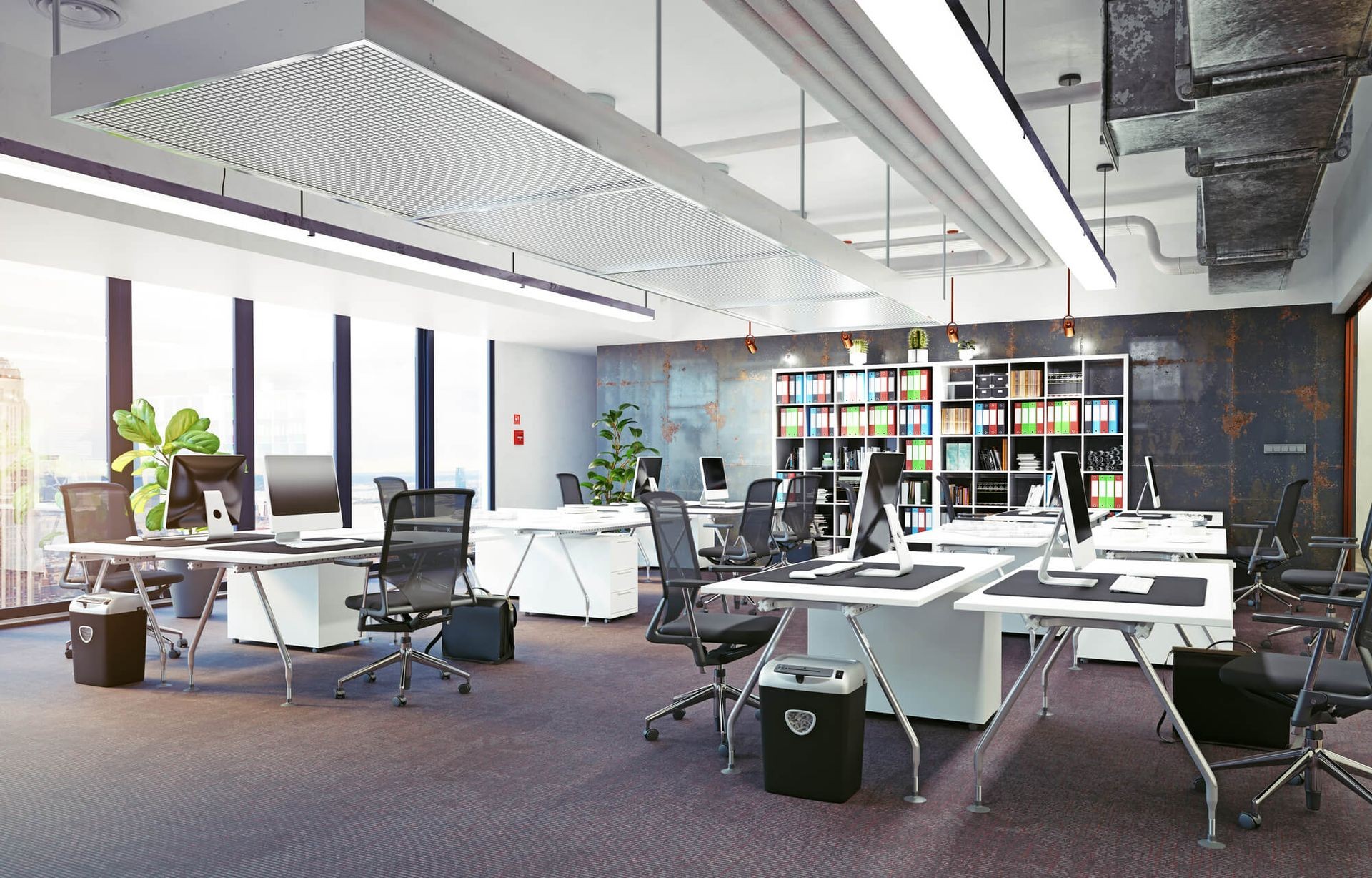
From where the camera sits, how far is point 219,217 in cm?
540

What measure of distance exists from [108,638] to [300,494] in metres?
1.27

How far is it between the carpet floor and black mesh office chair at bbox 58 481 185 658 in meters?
0.88

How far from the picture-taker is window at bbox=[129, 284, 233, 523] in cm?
841

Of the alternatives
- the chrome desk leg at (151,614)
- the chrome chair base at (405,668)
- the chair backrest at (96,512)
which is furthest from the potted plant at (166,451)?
the chrome chair base at (405,668)

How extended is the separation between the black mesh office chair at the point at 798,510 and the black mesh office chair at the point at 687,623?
11.3 ft

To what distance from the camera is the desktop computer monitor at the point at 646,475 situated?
1004 centimetres

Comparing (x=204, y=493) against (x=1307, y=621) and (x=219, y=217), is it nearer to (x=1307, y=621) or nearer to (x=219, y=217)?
(x=219, y=217)

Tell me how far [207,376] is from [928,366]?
23.5 ft

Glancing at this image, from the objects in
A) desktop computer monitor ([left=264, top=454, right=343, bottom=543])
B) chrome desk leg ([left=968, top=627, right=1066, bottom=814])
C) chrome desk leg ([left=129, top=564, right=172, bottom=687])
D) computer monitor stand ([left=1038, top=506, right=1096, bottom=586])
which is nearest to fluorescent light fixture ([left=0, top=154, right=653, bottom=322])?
desktop computer monitor ([left=264, top=454, right=343, bottom=543])

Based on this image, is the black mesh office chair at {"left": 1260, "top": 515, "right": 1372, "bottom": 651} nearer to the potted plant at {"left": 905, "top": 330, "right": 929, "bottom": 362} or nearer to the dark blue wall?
the dark blue wall

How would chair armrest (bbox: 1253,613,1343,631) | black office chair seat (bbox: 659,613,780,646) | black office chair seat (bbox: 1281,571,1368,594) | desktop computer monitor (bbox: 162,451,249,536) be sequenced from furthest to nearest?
black office chair seat (bbox: 1281,571,1368,594), desktop computer monitor (bbox: 162,451,249,536), black office chair seat (bbox: 659,613,780,646), chair armrest (bbox: 1253,613,1343,631)

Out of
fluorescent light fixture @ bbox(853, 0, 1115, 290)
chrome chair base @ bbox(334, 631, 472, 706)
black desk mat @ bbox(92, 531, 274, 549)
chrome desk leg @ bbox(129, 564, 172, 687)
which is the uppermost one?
fluorescent light fixture @ bbox(853, 0, 1115, 290)

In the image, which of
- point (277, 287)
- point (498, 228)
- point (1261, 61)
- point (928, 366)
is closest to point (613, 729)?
point (498, 228)

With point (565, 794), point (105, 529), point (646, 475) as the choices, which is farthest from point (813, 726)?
point (646, 475)
